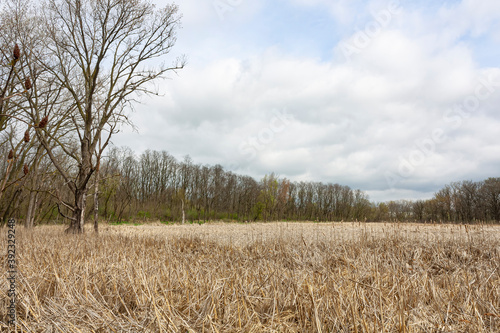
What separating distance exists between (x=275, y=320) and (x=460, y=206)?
55.9 metres

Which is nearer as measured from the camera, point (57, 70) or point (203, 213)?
point (57, 70)

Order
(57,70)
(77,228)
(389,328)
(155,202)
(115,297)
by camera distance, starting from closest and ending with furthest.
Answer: (389,328) → (115,297) → (77,228) → (57,70) → (155,202)

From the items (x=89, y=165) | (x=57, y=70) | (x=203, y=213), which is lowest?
(x=203, y=213)

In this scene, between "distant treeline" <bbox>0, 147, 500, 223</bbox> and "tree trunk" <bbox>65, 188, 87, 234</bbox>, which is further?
"distant treeline" <bbox>0, 147, 500, 223</bbox>

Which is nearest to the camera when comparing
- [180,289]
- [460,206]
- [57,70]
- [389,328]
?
[389,328]

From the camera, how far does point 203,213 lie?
42.8 meters

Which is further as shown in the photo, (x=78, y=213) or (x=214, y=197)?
(x=214, y=197)

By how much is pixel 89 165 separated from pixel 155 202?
31127mm

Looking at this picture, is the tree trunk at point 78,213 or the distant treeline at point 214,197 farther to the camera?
the distant treeline at point 214,197

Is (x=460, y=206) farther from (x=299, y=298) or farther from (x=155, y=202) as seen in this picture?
(x=299, y=298)

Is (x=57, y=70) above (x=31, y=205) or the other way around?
above

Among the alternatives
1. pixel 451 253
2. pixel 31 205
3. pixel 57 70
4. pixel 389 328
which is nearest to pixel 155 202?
pixel 31 205

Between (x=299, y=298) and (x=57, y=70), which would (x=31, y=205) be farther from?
(x=299, y=298)

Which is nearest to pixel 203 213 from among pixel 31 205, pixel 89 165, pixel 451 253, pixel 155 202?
pixel 155 202
